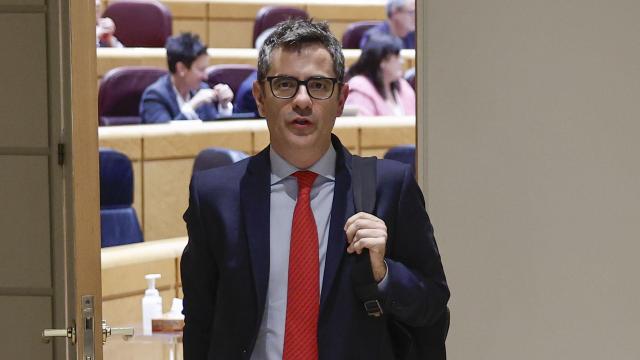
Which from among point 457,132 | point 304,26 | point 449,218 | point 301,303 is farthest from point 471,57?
point 301,303

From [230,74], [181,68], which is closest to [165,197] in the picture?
[181,68]

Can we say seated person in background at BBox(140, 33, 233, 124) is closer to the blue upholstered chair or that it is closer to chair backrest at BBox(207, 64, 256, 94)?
chair backrest at BBox(207, 64, 256, 94)

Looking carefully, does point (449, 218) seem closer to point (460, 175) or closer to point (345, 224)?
point (460, 175)

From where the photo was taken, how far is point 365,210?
132 cm

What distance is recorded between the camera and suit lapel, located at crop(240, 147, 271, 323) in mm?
1285

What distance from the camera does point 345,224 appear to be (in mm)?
1286

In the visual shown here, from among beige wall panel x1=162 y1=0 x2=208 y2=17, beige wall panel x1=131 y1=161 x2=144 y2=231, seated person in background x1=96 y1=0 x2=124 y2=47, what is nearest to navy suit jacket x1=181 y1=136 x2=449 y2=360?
beige wall panel x1=131 y1=161 x2=144 y2=231

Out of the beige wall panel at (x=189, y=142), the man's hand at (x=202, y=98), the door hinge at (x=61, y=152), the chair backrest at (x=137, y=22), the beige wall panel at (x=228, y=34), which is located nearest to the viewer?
the door hinge at (x=61, y=152)

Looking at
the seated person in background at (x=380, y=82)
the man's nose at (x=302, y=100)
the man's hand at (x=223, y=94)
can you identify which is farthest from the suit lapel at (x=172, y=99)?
the man's nose at (x=302, y=100)

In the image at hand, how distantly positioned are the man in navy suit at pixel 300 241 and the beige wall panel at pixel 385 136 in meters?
4.31

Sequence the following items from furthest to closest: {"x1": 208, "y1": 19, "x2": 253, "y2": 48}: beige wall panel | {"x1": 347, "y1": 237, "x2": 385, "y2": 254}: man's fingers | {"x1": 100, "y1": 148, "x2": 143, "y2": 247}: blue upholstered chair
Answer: {"x1": 208, "y1": 19, "x2": 253, "y2": 48}: beige wall panel
{"x1": 100, "y1": 148, "x2": 143, "y2": 247}: blue upholstered chair
{"x1": 347, "y1": 237, "x2": 385, "y2": 254}: man's fingers

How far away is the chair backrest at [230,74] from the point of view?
6.09m

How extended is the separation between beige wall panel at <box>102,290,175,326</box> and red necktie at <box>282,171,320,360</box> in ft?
7.27

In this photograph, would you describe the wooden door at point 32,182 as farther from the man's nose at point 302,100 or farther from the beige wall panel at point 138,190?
the beige wall panel at point 138,190
